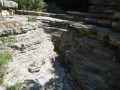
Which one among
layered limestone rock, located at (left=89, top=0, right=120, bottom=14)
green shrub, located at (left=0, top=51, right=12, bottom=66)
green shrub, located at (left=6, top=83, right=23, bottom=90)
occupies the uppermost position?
layered limestone rock, located at (left=89, top=0, right=120, bottom=14)

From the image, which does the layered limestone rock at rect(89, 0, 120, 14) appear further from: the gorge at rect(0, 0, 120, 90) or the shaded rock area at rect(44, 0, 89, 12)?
the gorge at rect(0, 0, 120, 90)

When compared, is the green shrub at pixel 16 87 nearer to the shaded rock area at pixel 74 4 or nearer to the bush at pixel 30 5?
the bush at pixel 30 5

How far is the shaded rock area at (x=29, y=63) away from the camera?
404 cm

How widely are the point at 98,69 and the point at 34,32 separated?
2.89 m

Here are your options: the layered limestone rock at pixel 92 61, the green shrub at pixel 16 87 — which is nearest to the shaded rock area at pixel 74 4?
the layered limestone rock at pixel 92 61

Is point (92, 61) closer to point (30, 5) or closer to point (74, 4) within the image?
point (30, 5)

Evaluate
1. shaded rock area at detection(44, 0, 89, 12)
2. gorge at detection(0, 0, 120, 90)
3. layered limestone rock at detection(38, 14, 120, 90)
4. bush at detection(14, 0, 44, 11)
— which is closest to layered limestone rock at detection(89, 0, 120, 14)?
shaded rock area at detection(44, 0, 89, 12)

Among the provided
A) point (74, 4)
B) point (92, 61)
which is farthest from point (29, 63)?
point (74, 4)

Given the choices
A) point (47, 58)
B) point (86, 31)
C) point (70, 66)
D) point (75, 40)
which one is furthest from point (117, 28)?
point (47, 58)

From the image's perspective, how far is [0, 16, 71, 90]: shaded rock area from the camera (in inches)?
159

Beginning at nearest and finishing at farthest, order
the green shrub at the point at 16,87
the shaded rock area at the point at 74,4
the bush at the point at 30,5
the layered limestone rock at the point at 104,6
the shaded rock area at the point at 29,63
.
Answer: the green shrub at the point at 16,87
the shaded rock area at the point at 29,63
the layered limestone rock at the point at 104,6
the bush at the point at 30,5
the shaded rock area at the point at 74,4

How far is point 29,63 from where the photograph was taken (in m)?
4.75

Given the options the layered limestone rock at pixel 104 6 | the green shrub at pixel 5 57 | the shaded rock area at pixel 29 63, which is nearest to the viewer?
the green shrub at pixel 5 57

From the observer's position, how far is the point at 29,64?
4734mm
